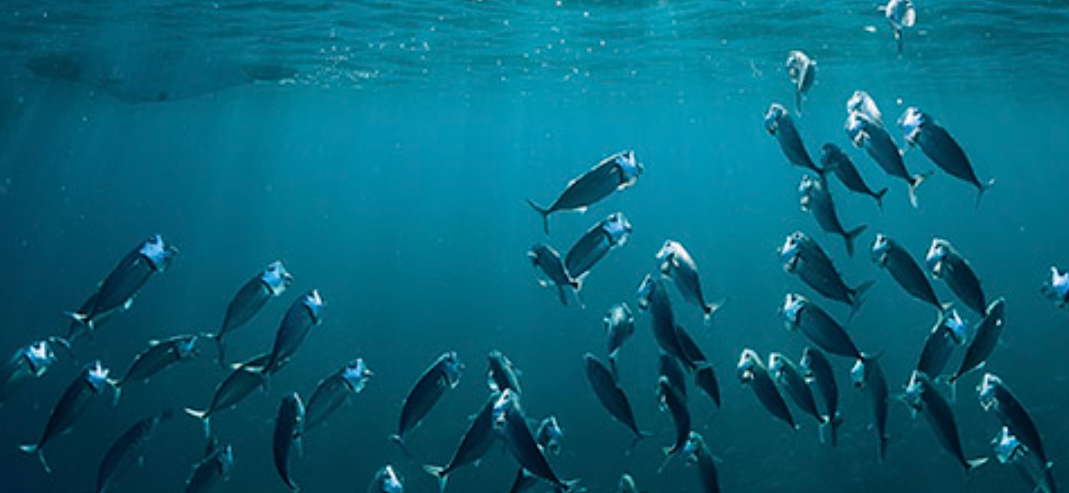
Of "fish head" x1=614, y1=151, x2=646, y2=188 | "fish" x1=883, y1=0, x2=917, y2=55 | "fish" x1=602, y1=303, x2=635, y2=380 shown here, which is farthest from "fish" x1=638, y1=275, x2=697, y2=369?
"fish" x1=883, y1=0, x2=917, y2=55

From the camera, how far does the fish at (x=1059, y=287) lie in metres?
4.71

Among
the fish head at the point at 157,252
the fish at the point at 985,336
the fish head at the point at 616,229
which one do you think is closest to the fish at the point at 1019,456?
the fish at the point at 985,336

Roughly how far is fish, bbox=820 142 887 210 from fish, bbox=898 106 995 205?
1.34ft

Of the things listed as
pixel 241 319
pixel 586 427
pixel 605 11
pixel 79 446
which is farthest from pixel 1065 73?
pixel 79 446

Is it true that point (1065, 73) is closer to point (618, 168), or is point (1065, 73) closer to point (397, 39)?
point (397, 39)

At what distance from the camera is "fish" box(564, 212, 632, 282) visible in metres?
5.05

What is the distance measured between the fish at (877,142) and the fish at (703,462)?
249cm

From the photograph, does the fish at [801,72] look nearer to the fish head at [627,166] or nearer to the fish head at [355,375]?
the fish head at [627,166]

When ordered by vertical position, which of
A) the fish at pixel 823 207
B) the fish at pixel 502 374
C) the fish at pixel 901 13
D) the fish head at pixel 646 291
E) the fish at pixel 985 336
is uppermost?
the fish at pixel 901 13

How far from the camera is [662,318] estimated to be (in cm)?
461

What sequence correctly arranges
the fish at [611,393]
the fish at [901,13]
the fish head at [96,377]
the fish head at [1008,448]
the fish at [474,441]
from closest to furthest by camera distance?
the fish at [474,441], the fish at [611,393], the fish head at [96,377], the fish head at [1008,448], the fish at [901,13]

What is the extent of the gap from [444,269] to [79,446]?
21030mm

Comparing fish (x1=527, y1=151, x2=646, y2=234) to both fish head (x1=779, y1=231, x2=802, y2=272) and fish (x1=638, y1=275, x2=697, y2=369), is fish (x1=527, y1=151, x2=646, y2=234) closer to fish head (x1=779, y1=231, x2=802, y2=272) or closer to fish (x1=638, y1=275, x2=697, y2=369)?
fish (x1=638, y1=275, x2=697, y2=369)

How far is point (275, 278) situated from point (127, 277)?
960mm
